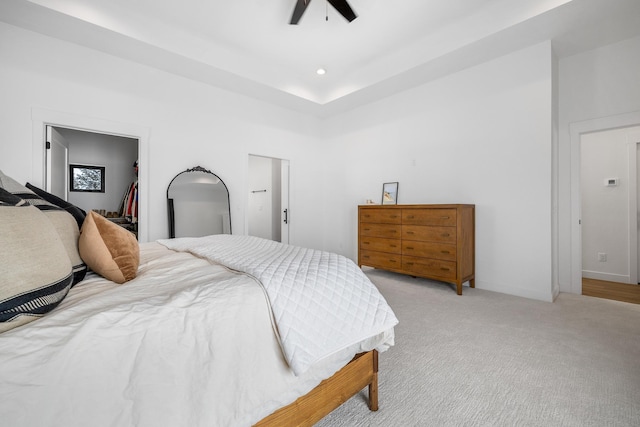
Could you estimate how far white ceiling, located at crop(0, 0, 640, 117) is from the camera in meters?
2.58

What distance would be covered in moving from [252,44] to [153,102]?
147 cm

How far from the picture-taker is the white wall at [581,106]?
2859 mm

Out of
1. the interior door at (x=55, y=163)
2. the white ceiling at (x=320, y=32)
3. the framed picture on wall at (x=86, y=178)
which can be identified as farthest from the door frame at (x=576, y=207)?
the framed picture on wall at (x=86, y=178)

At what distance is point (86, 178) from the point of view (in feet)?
14.3

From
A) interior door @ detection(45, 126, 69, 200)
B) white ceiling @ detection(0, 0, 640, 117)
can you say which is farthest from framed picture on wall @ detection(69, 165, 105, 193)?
white ceiling @ detection(0, 0, 640, 117)

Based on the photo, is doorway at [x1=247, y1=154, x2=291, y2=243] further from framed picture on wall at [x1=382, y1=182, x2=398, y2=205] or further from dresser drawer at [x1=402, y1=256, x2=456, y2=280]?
dresser drawer at [x1=402, y1=256, x2=456, y2=280]

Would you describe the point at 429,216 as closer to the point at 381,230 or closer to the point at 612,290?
the point at 381,230

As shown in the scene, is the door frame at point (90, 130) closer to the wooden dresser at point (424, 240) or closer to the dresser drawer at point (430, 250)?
the wooden dresser at point (424, 240)

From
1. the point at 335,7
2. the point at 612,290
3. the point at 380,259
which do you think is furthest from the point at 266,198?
the point at 612,290

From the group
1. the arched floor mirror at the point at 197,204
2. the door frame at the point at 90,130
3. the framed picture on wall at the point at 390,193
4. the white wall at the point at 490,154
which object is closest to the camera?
the door frame at the point at 90,130

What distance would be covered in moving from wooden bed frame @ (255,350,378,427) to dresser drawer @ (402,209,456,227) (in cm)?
227

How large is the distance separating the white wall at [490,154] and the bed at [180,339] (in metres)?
2.67

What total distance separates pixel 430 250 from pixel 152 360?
125 inches

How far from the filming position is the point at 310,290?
111cm
